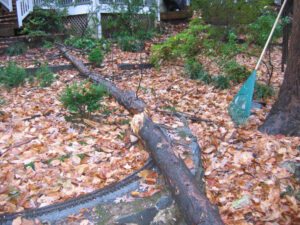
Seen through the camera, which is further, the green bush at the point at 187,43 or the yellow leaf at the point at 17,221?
the green bush at the point at 187,43

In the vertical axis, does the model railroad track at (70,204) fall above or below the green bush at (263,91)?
below

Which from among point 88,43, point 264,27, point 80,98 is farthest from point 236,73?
point 88,43

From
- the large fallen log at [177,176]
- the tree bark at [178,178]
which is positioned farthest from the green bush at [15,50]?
the tree bark at [178,178]

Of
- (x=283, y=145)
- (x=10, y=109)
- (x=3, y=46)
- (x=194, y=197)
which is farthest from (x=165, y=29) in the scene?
(x=194, y=197)

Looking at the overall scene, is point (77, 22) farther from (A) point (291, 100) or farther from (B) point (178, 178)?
(B) point (178, 178)

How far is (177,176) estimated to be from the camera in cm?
270

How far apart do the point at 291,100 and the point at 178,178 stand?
2.04 meters

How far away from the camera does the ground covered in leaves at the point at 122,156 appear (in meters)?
2.77

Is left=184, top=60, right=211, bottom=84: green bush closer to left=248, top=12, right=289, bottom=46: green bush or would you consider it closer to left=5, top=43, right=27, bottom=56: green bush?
left=248, top=12, right=289, bottom=46: green bush

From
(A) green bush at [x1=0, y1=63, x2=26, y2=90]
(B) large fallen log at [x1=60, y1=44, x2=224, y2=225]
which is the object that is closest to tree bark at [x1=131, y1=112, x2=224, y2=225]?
(B) large fallen log at [x1=60, y1=44, x2=224, y2=225]

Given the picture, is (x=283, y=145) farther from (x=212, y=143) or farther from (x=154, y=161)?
(x=154, y=161)

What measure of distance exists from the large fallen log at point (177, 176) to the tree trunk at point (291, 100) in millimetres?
1622

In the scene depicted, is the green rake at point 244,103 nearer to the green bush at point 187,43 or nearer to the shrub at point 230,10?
the green bush at point 187,43

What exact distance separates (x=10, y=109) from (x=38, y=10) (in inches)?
259
